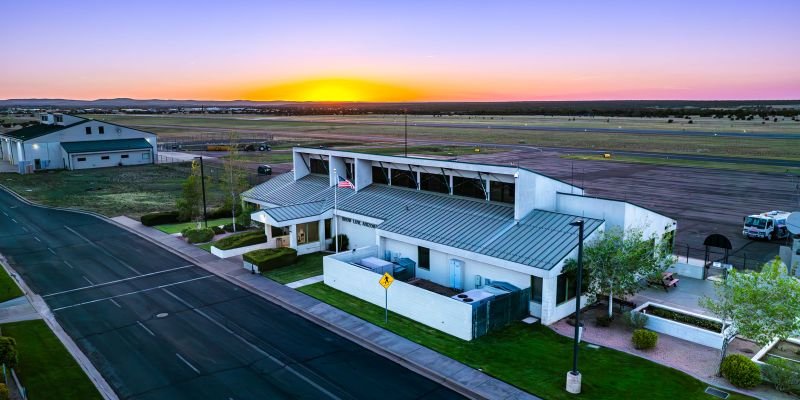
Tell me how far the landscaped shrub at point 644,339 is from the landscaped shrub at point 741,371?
3.26 metres

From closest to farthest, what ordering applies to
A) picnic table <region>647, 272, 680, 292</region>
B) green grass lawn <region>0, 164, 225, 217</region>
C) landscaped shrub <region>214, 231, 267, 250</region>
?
picnic table <region>647, 272, 680, 292</region>, landscaped shrub <region>214, 231, 267, 250</region>, green grass lawn <region>0, 164, 225, 217</region>

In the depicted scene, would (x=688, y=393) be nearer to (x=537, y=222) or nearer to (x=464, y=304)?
(x=464, y=304)

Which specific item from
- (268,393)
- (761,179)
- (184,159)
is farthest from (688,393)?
(184,159)

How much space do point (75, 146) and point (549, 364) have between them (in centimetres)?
9786

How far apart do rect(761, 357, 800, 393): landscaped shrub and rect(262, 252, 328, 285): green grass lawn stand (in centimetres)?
2630

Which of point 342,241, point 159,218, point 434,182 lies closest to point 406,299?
point 434,182

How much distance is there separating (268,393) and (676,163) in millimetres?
93725

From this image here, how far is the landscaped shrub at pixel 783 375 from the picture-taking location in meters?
21.4

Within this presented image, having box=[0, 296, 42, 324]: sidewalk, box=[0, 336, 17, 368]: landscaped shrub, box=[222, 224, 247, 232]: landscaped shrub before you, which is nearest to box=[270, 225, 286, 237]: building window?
box=[222, 224, 247, 232]: landscaped shrub

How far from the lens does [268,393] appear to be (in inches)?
873

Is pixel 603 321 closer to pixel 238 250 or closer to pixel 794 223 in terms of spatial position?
pixel 794 223

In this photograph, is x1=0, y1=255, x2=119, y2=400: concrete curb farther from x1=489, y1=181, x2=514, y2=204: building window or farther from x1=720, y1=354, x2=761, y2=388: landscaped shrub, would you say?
x1=720, y1=354, x2=761, y2=388: landscaped shrub

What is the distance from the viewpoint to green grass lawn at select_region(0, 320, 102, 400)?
71.5ft

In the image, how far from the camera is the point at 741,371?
2206 centimetres
